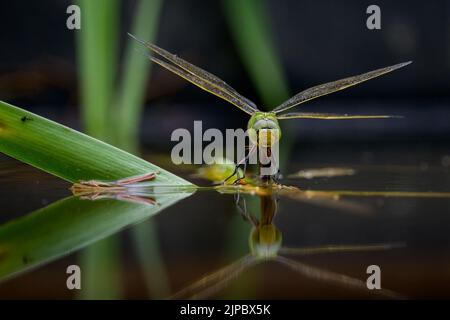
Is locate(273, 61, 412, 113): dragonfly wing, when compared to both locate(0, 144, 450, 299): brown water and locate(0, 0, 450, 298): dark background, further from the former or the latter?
locate(0, 0, 450, 298): dark background

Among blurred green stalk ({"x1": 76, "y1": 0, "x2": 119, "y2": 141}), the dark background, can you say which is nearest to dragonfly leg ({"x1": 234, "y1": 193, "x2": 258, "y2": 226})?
blurred green stalk ({"x1": 76, "y1": 0, "x2": 119, "y2": 141})

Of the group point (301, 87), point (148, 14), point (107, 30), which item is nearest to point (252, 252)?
point (107, 30)

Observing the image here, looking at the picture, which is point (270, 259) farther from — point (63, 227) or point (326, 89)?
point (326, 89)

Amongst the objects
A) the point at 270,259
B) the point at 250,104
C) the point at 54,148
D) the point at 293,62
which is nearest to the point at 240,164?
the point at 250,104

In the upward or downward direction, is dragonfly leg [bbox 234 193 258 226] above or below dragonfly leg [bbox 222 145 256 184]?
below

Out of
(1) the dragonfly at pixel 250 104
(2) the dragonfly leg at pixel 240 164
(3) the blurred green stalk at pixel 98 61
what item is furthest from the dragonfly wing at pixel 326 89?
(3) the blurred green stalk at pixel 98 61
